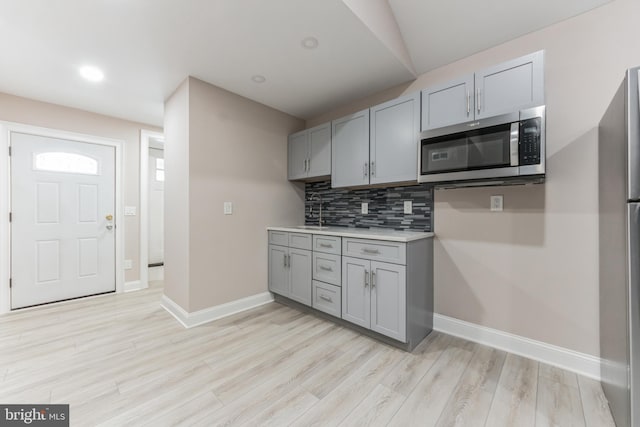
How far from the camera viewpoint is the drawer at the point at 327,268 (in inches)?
96.4

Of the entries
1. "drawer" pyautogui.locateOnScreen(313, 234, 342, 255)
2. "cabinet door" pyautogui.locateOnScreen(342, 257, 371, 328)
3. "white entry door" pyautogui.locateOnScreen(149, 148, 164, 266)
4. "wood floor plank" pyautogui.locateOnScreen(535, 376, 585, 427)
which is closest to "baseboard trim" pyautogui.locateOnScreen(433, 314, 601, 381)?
"wood floor plank" pyautogui.locateOnScreen(535, 376, 585, 427)

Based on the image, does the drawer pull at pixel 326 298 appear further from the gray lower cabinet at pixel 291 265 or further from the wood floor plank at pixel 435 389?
the wood floor plank at pixel 435 389

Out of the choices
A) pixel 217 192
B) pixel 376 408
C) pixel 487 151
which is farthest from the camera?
pixel 217 192

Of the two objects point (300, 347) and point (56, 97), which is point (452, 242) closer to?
point (300, 347)

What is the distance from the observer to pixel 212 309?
262cm

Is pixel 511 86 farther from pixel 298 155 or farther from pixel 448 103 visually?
pixel 298 155

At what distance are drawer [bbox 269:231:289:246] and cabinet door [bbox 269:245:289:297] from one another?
5 cm

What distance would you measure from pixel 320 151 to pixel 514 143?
6.07 feet

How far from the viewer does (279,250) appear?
304cm

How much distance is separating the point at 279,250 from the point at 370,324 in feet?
4.37

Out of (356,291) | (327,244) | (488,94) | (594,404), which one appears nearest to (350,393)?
(356,291)

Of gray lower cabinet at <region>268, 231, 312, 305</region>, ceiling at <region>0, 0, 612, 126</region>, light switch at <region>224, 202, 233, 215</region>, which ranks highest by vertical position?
ceiling at <region>0, 0, 612, 126</region>

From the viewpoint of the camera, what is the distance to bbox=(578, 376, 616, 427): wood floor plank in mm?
1359

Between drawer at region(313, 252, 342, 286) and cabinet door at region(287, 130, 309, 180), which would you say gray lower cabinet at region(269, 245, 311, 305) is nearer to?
drawer at region(313, 252, 342, 286)
